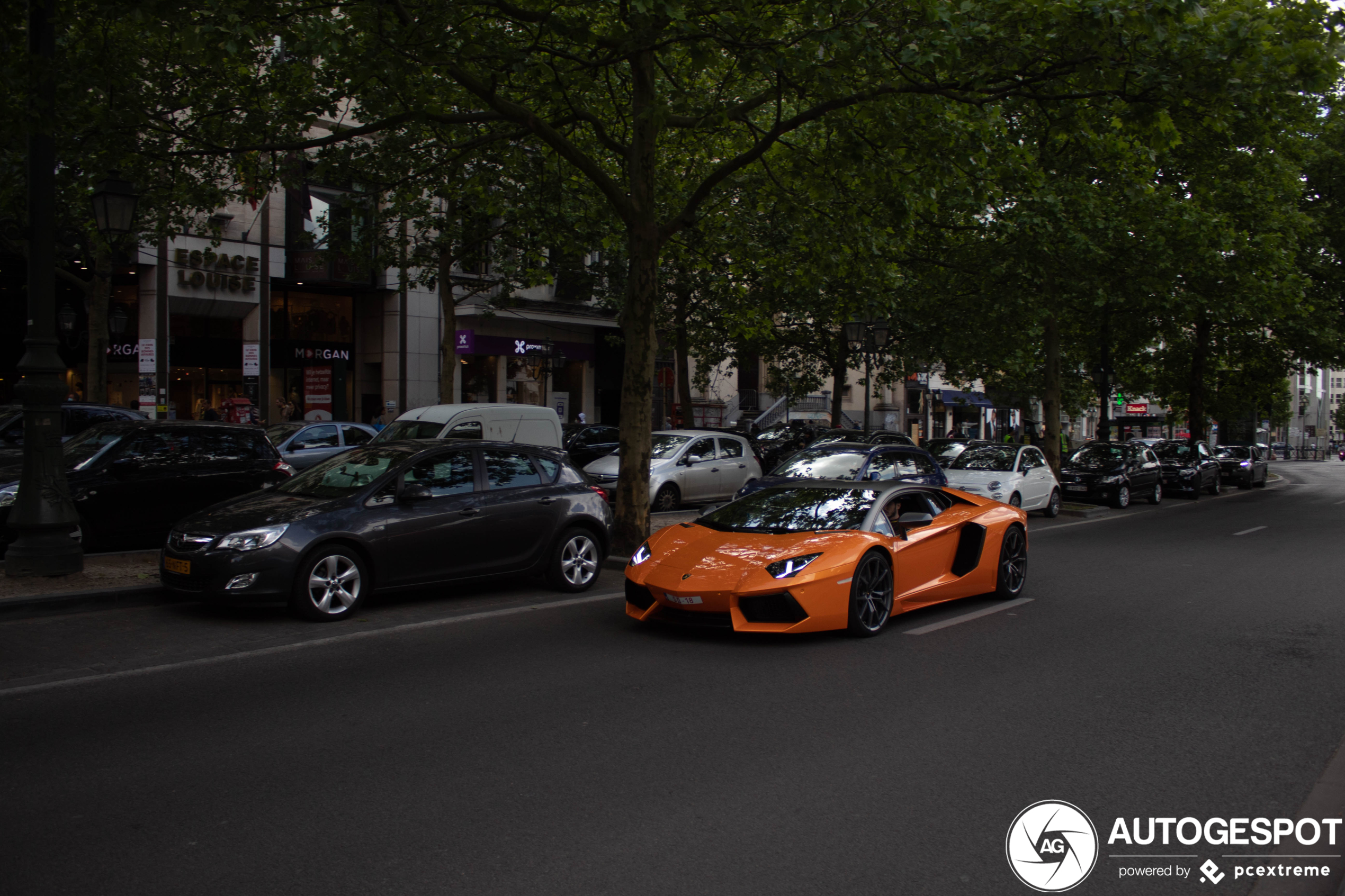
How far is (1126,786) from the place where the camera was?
4.77 metres

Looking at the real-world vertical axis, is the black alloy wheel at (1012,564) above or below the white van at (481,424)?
below

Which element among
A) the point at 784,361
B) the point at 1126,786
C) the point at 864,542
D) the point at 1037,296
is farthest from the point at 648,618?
the point at 784,361

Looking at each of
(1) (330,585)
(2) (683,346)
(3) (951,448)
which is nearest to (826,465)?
(3) (951,448)

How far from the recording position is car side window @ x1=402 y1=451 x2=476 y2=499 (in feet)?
31.1

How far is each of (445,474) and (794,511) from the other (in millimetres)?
3335

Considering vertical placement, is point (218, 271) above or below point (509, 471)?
above

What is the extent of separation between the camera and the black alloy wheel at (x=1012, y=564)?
33.0 feet

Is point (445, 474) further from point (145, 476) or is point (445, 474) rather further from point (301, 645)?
point (145, 476)

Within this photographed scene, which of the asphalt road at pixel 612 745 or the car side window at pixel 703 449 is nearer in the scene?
the asphalt road at pixel 612 745

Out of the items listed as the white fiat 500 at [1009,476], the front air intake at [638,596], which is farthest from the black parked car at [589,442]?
the front air intake at [638,596]

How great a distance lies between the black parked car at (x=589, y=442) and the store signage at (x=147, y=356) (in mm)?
8558

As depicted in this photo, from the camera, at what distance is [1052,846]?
413 centimetres

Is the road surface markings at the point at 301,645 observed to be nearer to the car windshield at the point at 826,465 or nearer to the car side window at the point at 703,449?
the car windshield at the point at 826,465

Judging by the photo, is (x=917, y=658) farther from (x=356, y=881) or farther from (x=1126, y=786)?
(x=356, y=881)
